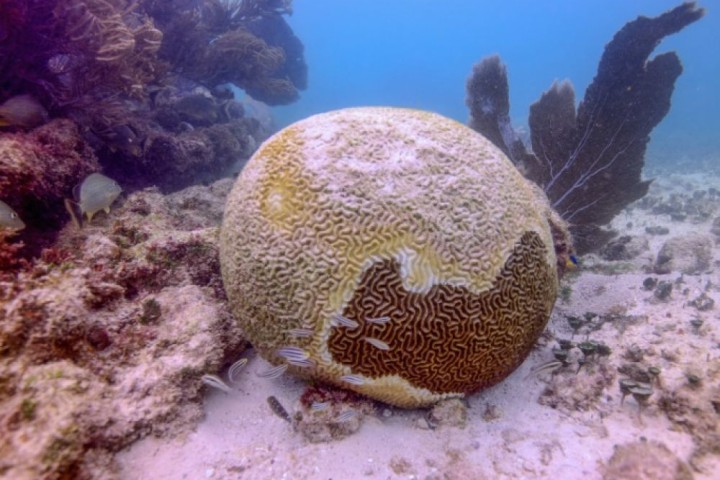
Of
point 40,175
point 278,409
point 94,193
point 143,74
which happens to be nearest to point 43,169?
point 40,175

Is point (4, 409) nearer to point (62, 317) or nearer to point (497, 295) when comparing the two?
point (62, 317)

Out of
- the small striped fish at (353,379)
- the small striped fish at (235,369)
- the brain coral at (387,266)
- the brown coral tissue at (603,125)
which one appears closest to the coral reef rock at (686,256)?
the brown coral tissue at (603,125)

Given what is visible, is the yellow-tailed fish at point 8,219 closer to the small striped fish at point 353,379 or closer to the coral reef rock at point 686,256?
the small striped fish at point 353,379

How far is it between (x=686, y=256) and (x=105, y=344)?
28.7ft

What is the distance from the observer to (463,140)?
12.3 ft

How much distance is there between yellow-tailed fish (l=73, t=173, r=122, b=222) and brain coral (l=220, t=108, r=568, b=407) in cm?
182

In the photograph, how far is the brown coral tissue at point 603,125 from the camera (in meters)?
6.15

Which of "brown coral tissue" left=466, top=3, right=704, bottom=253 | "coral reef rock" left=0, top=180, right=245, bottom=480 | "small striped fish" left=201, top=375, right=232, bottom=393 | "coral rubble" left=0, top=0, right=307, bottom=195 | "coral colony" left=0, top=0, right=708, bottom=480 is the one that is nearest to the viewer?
"coral reef rock" left=0, top=180, right=245, bottom=480

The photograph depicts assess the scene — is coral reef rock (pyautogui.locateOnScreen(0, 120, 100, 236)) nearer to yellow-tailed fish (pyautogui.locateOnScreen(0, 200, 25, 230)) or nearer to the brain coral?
yellow-tailed fish (pyautogui.locateOnScreen(0, 200, 25, 230))

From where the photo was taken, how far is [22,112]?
5.07 m

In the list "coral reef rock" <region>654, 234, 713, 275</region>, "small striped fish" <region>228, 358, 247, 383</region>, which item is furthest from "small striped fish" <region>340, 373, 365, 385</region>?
"coral reef rock" <region>654, 234, 713, 275</region>

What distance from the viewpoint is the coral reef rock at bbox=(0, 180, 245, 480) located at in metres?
2.25

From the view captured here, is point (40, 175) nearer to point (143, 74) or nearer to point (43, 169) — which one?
point (43, 169)

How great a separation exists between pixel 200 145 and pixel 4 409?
7161 mm
